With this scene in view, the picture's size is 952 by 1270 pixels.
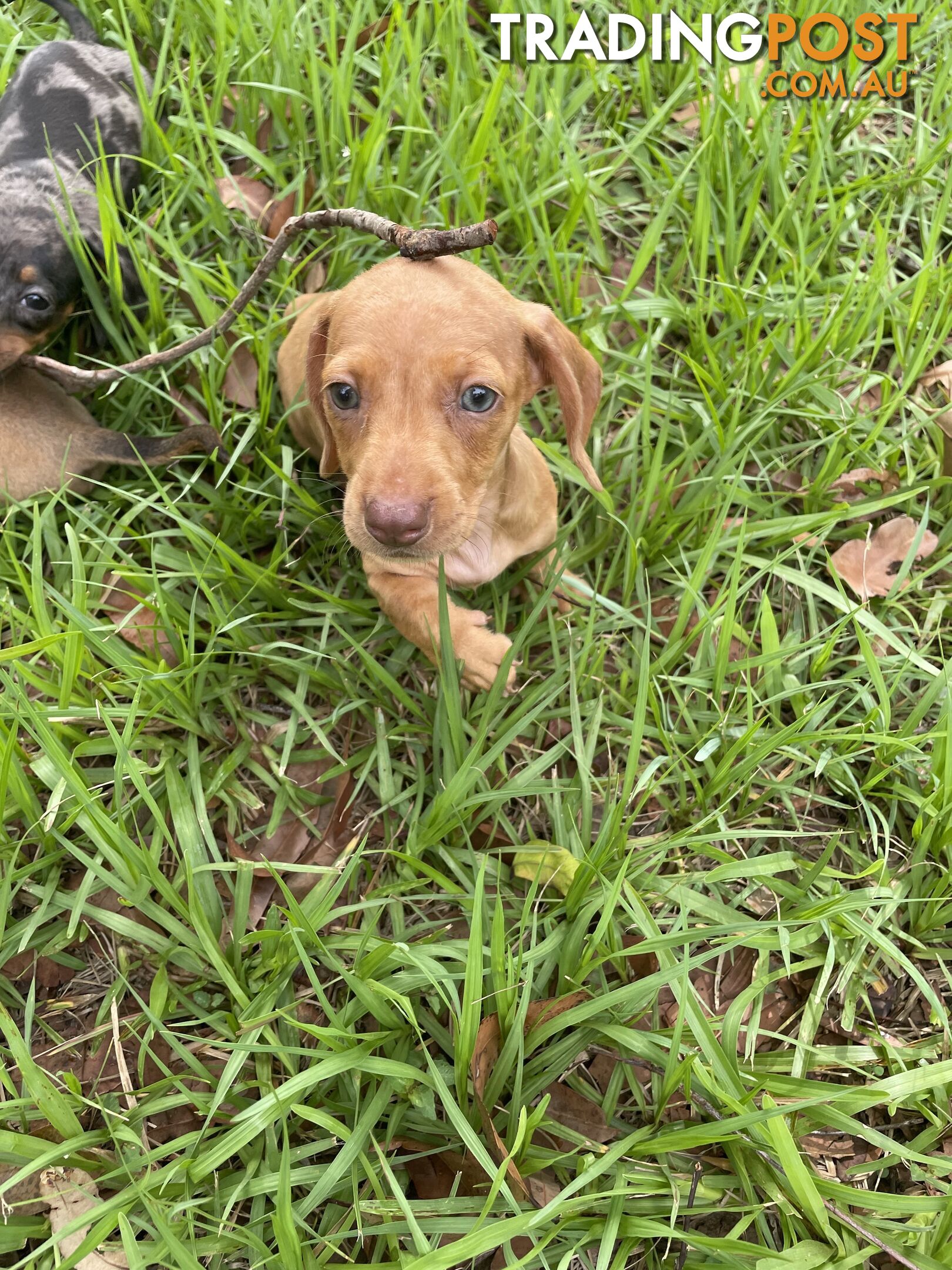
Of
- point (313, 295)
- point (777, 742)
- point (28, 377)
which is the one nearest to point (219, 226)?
point (313, 295)

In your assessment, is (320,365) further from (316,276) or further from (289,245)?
(316,276)

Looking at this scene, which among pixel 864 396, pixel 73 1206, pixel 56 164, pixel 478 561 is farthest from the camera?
pixel 864 396

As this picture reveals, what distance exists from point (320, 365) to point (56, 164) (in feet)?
4.57

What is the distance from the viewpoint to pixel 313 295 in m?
2.81

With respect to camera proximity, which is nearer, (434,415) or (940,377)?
(434,415)

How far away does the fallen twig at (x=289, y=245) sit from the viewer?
1.93 m

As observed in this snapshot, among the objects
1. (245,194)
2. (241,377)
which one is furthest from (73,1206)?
(245,194)

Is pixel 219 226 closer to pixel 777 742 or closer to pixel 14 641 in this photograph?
pixel 14 641

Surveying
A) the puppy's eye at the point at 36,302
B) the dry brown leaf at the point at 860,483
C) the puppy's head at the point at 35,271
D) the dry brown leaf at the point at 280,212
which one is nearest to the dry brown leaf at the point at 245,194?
the dry brown leaf at the point at 280,212

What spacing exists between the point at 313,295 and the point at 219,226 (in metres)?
0.50

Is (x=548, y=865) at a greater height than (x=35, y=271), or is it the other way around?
(x=35, y=271)

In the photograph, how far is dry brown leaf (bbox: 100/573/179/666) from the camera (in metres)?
2.41

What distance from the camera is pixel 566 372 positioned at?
7.30 feet

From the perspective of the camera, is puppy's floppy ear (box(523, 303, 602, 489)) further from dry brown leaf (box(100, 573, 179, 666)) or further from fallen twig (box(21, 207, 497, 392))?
dry brown leaf (box(100, 573, 179, 666))
